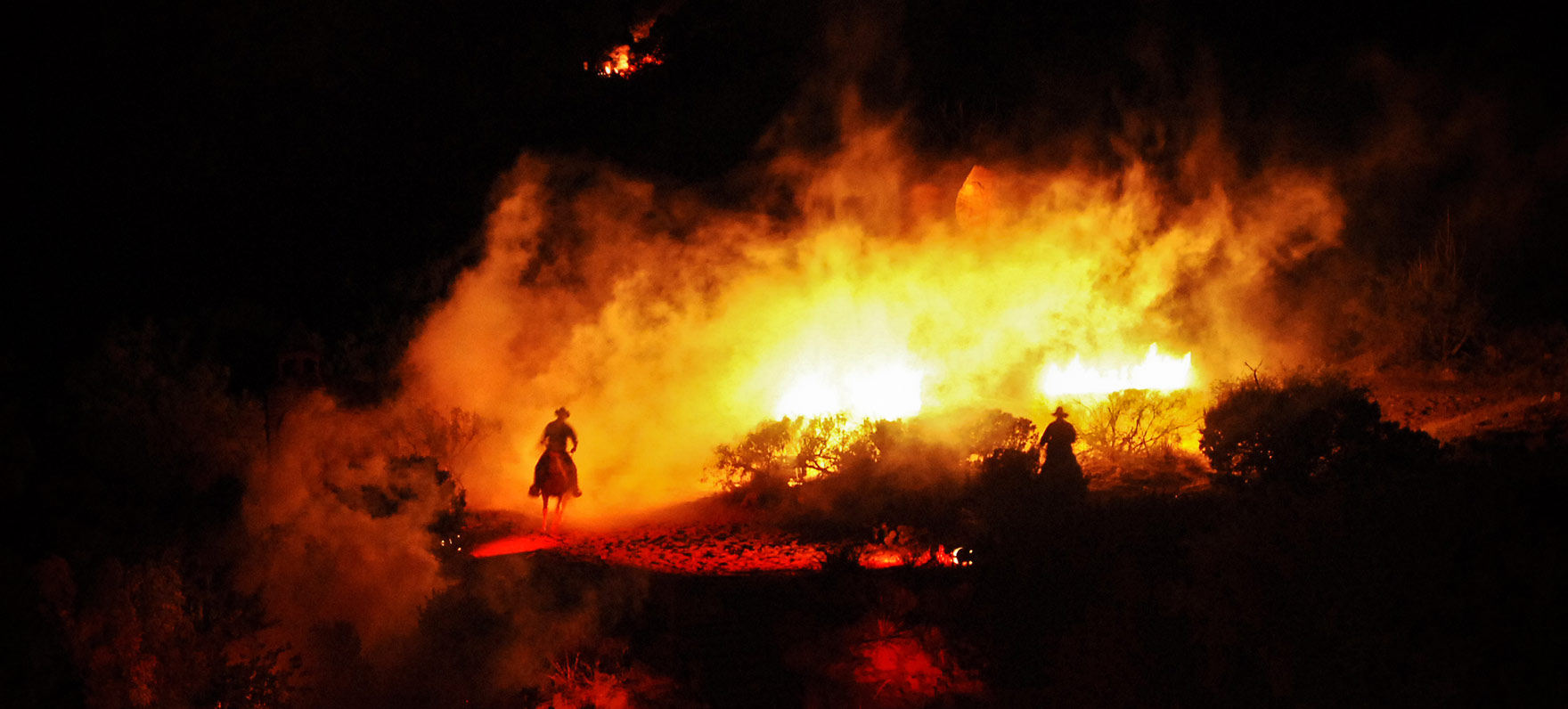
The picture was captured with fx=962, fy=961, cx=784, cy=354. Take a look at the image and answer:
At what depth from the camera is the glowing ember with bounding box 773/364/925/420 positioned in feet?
47.5

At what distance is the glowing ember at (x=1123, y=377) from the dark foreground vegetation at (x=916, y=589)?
11.9ft

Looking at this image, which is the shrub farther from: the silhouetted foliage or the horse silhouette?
the silhouetted foliage

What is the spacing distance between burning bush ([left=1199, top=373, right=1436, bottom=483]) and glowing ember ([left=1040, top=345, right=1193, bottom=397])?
434cm

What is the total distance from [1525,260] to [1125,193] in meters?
6.27

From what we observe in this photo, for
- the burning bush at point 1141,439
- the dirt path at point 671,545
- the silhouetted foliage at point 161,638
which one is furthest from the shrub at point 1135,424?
the silhouetted foliage at point 161,638

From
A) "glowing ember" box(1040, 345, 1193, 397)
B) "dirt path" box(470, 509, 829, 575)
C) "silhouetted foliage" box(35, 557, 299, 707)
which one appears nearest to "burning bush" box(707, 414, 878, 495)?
"dirt path" box(470, 509, 829, 575)

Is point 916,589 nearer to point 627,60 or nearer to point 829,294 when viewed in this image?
point 829,294

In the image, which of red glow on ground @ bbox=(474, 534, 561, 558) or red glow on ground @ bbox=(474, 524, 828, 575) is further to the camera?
red glow on ground @ bbox=(474, 534, 561, 558)

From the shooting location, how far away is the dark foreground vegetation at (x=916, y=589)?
5.37m

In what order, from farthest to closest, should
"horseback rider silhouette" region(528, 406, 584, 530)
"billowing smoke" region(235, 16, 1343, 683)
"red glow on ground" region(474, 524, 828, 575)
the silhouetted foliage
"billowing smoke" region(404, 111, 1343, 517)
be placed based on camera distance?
"billowing smoke" region(404, 111, 1343, 517)
"billowing smoke" region(235, 16, 1343, 683)
"horseback rider silhouette" region(528, 406, 584, 530)
"red glow on ground" region(474, 524, 828, 575)
the silhouetted foliage

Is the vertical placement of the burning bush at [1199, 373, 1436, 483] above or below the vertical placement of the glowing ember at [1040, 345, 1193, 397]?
below

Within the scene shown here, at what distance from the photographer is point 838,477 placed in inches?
463

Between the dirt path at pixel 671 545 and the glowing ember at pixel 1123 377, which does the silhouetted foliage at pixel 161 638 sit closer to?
the dirt path at pixel 671 545

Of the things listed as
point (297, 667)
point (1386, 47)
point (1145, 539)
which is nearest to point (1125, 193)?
point (1386, 47)
